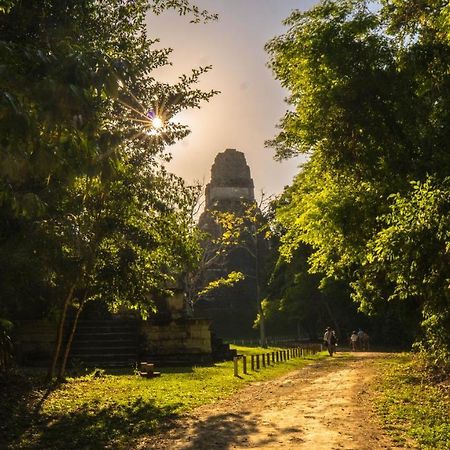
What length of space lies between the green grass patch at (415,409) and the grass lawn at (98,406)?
3.87 meters

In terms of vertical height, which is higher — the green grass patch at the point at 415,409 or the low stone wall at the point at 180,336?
the low stone wall at the point at 180,336

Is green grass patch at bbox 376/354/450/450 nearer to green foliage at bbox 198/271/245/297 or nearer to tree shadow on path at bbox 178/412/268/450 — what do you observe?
tree shadow on path at bbox 178/412/268/450

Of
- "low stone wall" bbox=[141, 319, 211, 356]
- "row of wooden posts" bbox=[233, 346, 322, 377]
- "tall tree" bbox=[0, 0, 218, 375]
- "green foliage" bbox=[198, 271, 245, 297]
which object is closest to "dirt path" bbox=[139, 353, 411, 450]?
"tall tree" bbox=[0, 0, 218, 375]

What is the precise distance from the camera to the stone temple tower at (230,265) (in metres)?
57.7

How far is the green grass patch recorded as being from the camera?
293 inches

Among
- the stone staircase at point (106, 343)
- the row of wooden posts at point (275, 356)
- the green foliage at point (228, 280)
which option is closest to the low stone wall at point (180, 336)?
the stone staircase at point (106, 343)

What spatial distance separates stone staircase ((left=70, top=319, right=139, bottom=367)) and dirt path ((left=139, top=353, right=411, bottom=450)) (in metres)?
8.64

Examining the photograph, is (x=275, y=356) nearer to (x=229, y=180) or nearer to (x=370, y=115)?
(x=370, y=115)

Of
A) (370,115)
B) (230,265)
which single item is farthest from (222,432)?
(230,265)

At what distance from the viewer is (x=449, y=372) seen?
13.5 m

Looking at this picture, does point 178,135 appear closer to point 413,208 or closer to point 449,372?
point 413,208

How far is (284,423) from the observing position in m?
8.51

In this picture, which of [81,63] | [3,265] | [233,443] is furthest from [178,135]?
[81,63]

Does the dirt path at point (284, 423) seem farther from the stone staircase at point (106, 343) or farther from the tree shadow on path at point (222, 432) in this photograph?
the stone staircase at point (106, 343)
